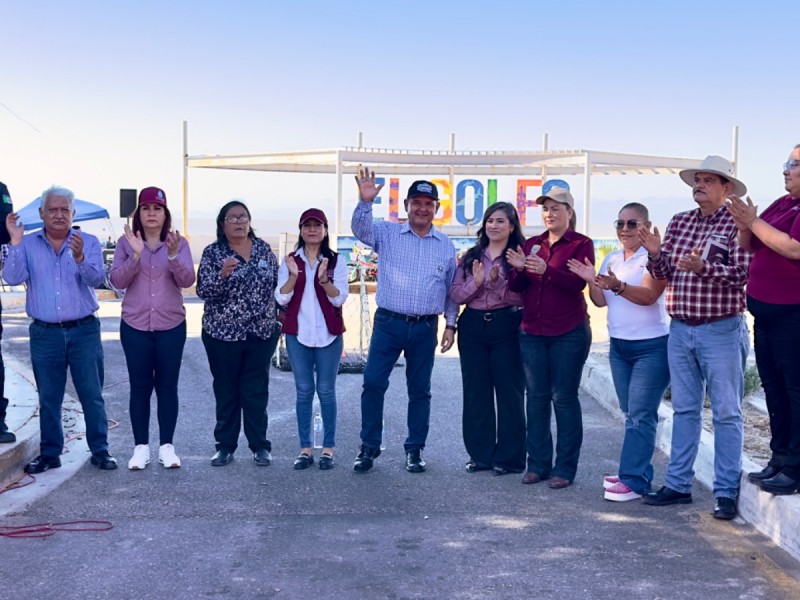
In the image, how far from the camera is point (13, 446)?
682cm

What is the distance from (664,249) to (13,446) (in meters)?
4.64

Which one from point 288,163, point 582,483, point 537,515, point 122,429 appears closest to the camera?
point 537,515

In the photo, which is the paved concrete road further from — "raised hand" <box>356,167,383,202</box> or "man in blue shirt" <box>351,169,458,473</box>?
"raised hand" <box>356,167,383,202</box>

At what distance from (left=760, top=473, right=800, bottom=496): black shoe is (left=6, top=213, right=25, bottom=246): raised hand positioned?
5.05 metres

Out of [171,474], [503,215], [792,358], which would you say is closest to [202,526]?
[171,474]

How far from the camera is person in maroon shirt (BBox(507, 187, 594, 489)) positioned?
6.47 meters

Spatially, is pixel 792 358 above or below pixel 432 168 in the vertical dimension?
below

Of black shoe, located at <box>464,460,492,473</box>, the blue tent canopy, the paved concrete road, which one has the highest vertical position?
the blue tent canopy

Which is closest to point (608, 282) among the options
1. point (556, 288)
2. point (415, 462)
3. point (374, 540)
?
point (556, 288)

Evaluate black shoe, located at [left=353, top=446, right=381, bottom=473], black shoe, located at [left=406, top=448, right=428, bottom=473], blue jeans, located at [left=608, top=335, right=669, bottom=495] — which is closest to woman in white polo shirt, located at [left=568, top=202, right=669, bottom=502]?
blue jeans, located at [left=608, top=335, right=669, bottom=495]

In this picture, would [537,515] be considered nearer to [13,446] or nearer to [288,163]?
[13,446]

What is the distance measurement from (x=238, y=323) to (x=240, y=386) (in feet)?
1.72

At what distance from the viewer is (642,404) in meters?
6.21

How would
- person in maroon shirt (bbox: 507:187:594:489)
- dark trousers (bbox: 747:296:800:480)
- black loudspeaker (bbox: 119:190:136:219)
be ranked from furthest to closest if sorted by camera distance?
black loudspeaker (bbox: 119:190:136:219) < person in maroon shirt (bbox: 507:187:594:489) < dark trousers (bbox: 747:296:800:480)
